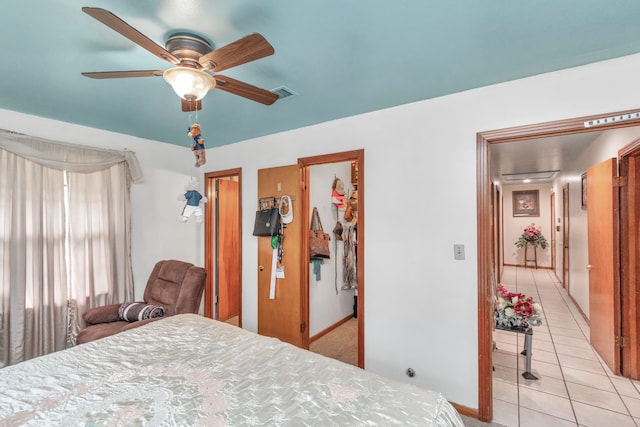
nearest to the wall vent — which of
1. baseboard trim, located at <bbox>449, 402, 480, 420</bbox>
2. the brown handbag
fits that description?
the brown handbag

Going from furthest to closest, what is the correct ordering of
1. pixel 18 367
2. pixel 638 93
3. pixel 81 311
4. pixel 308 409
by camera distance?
pixel 81 311, pixel 638 93, pixel 18 367, pixel 308 409

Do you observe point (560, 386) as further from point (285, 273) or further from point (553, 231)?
point (553, 231)

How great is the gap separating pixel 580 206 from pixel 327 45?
465 cm

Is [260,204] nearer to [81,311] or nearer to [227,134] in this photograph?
[227,134]

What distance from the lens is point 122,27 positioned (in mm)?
1119

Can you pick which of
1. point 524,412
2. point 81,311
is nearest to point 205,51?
point 81,311

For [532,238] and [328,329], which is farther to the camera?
[532,238]

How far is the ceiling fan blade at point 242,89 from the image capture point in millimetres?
1539

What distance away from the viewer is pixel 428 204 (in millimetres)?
2322

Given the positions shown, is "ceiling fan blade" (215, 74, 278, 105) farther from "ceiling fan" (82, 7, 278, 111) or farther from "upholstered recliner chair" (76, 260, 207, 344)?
"upholstered recliner chair" (76, 260, 207, 344)

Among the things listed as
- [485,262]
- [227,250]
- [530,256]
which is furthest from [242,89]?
[530,256]

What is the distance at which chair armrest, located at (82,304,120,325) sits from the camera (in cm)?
264

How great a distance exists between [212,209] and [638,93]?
4.16 metres

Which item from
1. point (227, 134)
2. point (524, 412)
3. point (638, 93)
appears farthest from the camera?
point (227, 134)
